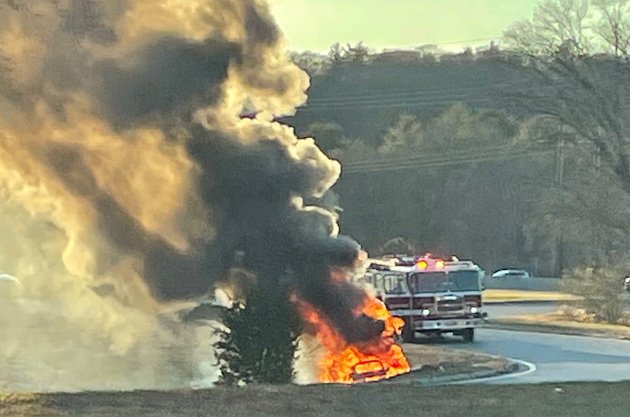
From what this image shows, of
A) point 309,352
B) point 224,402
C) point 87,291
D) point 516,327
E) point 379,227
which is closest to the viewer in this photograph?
point 224,402

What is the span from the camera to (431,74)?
73625mm

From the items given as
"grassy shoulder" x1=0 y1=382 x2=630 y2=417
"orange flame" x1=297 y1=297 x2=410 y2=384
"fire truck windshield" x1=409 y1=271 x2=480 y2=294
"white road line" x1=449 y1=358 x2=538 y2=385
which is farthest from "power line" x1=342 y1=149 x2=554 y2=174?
"grassy shoulder" x1=0 y1=382 x2=630 y2=417

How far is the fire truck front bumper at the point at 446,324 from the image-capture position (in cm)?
3083

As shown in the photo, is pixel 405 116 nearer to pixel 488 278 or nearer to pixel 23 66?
pixel 488 278

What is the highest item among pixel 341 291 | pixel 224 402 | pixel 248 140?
pixel 248 140

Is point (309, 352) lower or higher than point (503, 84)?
lower

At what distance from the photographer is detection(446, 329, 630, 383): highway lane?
22.2 meters

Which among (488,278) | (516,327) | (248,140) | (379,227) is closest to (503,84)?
(516,327)

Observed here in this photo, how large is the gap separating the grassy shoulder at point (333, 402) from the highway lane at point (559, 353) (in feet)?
16.6

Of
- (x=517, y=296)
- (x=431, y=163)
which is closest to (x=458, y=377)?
(x=517, y=296)

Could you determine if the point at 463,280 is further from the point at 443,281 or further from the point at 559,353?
the point at 559,353

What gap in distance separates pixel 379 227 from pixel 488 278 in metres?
8.37

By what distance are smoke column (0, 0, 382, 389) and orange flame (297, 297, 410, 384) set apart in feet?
0.59

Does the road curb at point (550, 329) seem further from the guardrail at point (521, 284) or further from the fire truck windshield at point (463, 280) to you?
the guardrail at point (521, 284)
